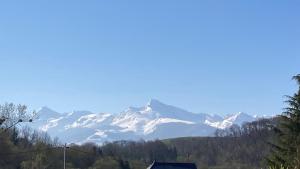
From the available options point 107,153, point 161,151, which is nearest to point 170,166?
point 107,153

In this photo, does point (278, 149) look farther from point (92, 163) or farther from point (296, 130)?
point (92, 163)

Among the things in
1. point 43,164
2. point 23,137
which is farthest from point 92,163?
point 43,164

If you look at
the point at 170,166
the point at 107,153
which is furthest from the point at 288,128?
the point at 107,153

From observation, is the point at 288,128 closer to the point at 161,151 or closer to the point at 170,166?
the point at 170,166

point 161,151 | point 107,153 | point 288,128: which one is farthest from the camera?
point 161,151

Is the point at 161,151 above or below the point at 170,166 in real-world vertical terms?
above

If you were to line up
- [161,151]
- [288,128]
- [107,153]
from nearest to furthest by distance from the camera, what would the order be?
1. [288,128]
2. [107,153]
3. [161,151]

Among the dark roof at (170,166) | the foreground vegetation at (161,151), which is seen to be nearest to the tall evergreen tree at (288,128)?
the foreground vegetation at (161,151)

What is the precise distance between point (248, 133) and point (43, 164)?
419 feet

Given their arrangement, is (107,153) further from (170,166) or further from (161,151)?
(170,166)

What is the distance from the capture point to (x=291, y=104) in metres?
41.2

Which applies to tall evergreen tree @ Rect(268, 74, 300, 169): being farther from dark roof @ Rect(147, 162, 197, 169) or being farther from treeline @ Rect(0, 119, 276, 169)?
dark roof @ Rect(147, 162, 197, 169)

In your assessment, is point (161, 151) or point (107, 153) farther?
point (161, 151)

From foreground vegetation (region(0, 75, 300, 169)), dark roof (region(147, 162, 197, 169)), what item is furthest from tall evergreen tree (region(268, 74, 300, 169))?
dark roof (region(147, 162, 197, 169))
